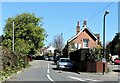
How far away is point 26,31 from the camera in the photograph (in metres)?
79.9

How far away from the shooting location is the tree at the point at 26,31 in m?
78.4

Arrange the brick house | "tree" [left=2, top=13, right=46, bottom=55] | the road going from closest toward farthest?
the road < the brick house < "tree" [left=2, top=13, right=46, bottom=55]

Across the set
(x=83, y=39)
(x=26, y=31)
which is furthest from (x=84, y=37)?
(x=26, y=31)

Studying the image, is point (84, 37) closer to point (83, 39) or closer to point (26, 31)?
point (83, 39)

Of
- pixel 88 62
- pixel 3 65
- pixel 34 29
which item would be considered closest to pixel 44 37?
pixel 34 29

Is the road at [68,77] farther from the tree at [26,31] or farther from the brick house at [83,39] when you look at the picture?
the tree at [26,31]

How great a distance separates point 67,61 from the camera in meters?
43.5

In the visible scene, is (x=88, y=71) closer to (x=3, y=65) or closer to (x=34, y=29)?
(x=3, y=65)

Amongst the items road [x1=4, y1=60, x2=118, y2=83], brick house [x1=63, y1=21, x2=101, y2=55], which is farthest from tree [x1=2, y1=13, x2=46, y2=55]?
road [x1=4, y1=60, x2=118, y2=83]

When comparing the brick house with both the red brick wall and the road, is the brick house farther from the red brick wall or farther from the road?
the road

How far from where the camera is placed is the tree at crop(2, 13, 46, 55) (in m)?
78.4

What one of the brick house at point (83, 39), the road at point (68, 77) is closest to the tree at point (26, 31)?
the brick house at point (83, 39)

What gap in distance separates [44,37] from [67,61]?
3982 cm

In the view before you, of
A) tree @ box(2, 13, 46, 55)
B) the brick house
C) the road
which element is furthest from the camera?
tree @ box(2, 13, 46, 55)
